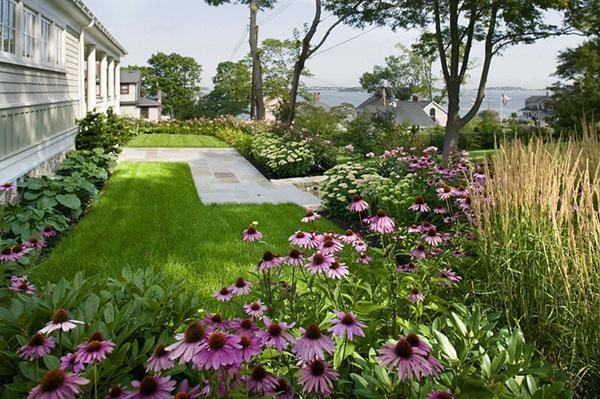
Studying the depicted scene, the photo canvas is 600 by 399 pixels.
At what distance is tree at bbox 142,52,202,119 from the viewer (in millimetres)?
59500

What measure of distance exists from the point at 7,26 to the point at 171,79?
2241 inches

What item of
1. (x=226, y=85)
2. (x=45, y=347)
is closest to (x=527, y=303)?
(x=45, y=347)

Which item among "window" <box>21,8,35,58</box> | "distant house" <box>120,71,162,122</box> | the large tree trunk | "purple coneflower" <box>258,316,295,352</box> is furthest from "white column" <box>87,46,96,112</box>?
"distant house" <box>120,71,162,122</box>

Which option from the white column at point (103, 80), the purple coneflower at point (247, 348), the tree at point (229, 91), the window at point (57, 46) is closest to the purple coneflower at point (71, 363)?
the purple coneflower at point (247, 348)

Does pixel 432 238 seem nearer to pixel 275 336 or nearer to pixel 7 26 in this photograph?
pixel 275 336

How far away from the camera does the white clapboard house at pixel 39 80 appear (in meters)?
5.80

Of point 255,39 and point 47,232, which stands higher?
point 255,39

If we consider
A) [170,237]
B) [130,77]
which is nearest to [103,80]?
[170,237]

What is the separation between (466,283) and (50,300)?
192 centimetres

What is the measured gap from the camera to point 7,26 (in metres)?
5.84

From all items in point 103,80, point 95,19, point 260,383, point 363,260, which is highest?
point 95,19

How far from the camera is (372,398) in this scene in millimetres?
1439

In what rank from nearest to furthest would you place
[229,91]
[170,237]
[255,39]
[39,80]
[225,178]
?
[170,237], [39,80], [225,178], [255,39], [229,91]

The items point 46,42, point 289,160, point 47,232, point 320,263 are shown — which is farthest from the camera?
point 289,160
